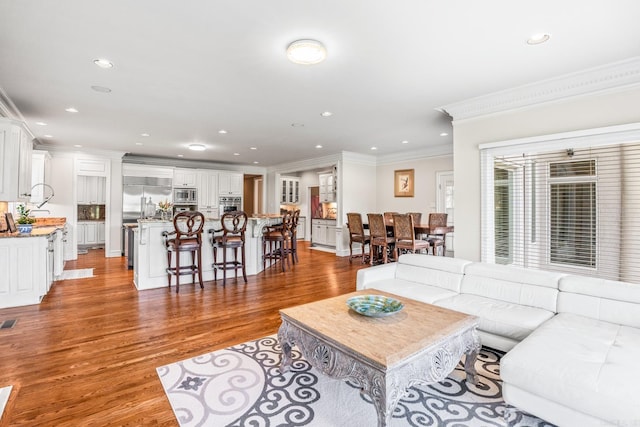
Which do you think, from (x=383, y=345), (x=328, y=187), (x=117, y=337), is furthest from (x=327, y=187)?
(x=383, y=345)

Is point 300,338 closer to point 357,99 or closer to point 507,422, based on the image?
point 507,422

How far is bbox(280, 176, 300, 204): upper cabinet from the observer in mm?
10398

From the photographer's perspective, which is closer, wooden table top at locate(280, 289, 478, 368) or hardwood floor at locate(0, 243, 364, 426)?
wooden table top at locate(280, 289, 478, 368)

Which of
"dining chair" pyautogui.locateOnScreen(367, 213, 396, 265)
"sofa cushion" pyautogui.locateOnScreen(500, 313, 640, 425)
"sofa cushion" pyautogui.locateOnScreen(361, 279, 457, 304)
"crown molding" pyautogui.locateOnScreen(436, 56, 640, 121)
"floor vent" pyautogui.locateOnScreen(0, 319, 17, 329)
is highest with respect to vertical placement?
"crown molding" pyautogui.locateOnScreen(436, 56, 640, 121)

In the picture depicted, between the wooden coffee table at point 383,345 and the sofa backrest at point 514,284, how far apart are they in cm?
85

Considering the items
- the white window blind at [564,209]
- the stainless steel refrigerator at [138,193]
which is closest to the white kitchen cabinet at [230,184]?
the stainless steel refrigerator at [138,193]

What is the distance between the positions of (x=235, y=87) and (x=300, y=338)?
2.82 m

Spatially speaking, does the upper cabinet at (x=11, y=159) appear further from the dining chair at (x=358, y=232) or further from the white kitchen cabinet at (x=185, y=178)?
the dining chair at (x=358, y=232)

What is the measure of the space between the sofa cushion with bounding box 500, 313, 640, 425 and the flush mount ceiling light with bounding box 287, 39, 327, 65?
254cm

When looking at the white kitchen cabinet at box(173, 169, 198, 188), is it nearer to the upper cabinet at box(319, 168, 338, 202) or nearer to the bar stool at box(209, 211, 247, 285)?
the upper cabinet at box(319, 168, 338, 202)

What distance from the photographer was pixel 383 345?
5.54 feet

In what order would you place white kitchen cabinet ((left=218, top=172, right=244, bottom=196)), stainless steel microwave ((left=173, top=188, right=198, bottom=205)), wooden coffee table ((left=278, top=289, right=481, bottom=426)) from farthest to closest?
white kitchen cabinet ((left=218, top=172, right=244, bottom=196)) → stainless steel microwave ((left=173, top=188, right=198, bottom=205)) → wooden coffee table ((left=278, top=289, right=481, bottom=426))

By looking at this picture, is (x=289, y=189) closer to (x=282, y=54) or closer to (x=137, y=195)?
(x=137, y=195)

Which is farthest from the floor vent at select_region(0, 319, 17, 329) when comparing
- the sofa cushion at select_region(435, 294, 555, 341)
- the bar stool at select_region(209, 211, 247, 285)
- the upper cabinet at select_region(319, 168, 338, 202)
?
the upper cabinet at select_region(319, 168, 338, 202)
